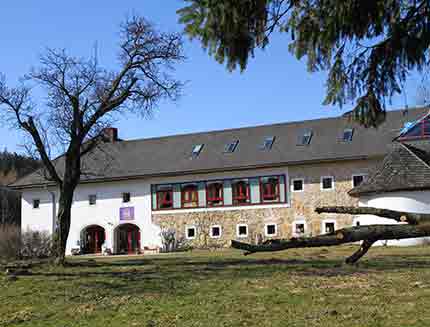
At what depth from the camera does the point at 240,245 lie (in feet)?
8.87

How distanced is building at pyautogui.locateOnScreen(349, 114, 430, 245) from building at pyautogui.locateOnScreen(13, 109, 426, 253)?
208 centimetres

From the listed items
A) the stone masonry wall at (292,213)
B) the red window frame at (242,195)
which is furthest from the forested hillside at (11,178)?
the red window frame at (242,195)

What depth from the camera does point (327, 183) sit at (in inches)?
1380

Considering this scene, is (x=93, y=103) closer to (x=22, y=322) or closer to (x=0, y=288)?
(x=0, y=288)

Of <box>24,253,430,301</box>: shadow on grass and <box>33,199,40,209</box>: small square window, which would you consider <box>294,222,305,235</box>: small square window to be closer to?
<box>24,253,430,301</box>: shadow on grass

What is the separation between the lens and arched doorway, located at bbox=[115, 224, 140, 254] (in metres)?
39.3

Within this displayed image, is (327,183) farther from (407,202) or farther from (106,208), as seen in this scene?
(106,208)

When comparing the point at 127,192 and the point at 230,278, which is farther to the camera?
the point at 127,192

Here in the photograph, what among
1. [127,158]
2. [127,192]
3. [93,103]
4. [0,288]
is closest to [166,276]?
[0,288]

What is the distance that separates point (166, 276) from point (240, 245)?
1469 centimetres

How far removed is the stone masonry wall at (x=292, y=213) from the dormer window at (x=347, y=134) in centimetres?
201

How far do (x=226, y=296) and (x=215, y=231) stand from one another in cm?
2396

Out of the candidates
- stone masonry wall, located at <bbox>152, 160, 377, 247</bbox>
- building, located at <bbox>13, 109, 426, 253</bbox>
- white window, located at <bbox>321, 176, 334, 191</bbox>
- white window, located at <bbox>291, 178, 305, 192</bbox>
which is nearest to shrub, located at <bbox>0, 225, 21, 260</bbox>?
building, located at <bbox>13, 109, 426, 253</bbox>

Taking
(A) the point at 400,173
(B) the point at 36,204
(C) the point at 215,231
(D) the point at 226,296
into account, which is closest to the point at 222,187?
(C) the point at 215,231
